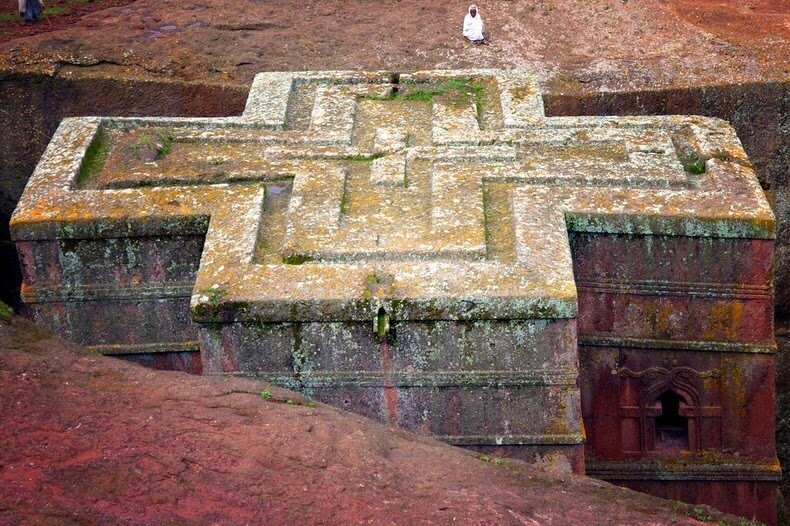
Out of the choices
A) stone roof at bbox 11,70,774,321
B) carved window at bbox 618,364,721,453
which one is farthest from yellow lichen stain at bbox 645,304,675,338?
stone roof at bbox 11,70,774,321

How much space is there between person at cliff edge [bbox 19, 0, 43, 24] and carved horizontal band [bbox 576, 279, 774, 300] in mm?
8917

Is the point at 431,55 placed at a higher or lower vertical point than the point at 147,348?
higher

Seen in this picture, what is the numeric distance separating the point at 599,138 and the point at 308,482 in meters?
4.87

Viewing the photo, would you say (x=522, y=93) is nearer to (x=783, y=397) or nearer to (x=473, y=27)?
(x=473, y=27)

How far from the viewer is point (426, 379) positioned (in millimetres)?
7402

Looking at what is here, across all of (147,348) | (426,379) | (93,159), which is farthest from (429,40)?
(426,379)

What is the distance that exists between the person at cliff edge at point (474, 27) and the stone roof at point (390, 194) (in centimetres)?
263

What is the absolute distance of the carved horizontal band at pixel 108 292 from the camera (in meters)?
8.09

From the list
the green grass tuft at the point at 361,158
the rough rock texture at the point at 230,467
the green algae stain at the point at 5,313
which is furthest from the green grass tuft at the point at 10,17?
the rough rock texture at the point at 230,467

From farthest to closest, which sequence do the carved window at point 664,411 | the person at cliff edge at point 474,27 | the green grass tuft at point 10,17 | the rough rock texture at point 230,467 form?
1. the green grass tuft at point 10,17
2. the person at cliff edge at point 474,27
3. the carved window at point 664,411
4. the rough rock texture at point 230,467

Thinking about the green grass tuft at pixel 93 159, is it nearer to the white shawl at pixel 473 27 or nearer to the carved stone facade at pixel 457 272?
the carved stone facade at pixel 457 272

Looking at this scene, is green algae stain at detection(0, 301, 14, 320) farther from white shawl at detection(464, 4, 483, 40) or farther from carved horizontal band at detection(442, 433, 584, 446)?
white shawl at detection(464, 4, 483, 40)

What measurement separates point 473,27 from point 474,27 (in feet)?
0.05

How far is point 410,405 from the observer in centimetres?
751
